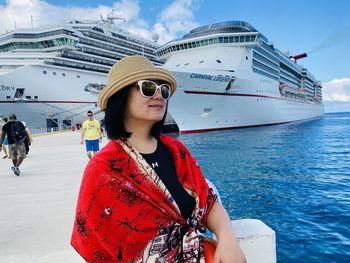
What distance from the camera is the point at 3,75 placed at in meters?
27.6

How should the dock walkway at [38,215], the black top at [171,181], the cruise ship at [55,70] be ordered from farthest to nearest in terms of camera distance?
the cruise ship at [55,70]
the dock walkway at [38,215]
the black top at [171,181]

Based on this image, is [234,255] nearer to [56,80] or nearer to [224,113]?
[224,113]

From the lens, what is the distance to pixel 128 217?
3.86 feet

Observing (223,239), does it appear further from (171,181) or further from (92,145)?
(92,145)

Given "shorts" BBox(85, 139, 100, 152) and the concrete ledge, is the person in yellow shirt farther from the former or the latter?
the concrete ledge

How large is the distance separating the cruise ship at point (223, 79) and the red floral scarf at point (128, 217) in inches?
831

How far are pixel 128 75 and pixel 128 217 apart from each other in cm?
69

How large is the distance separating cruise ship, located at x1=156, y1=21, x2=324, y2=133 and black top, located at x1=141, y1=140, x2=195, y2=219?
20964 mm

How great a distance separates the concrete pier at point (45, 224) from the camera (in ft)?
5.52

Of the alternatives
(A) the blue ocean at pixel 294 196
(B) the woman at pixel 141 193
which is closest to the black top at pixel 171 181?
(B) the woman at pixel 141 193

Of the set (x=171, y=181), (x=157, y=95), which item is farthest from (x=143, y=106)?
(x=171, y=181)

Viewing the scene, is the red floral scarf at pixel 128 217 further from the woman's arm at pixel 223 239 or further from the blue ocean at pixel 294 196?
the blue ocean at pixel 294 196

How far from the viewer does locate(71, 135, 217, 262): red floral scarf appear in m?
1.17

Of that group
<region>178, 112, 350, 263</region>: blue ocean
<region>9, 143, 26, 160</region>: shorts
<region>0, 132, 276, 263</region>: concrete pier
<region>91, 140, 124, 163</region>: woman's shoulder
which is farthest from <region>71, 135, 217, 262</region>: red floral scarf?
→ <region>9, 143, 26, 160</region>: shorts
